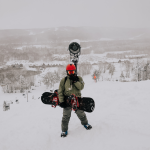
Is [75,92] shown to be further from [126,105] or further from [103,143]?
[126,105]

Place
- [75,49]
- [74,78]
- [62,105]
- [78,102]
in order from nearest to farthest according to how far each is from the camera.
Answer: [74,78]
[62,105]
[78,102]
[75,49]

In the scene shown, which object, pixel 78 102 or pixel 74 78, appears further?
pixel 78 102

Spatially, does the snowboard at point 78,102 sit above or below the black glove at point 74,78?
below

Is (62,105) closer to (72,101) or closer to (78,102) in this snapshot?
(72,101)

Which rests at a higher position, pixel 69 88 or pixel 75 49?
pixel 75 49

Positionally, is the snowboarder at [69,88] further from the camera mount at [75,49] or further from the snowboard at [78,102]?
the camera mount at [75,49]

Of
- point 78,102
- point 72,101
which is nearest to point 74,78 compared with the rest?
point 72,101

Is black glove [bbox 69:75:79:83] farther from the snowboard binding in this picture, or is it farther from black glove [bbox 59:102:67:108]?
black glove [bbox 59:102:67:108]

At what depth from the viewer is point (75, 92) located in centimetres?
366

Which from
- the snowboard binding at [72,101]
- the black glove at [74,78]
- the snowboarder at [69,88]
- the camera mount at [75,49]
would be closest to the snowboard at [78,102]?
the snowboard binding at [72,101]

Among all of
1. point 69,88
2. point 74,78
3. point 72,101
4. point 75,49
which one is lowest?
point 72,101

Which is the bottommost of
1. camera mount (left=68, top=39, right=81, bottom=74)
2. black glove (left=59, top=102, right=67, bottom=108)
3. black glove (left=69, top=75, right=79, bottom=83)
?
black glove (left=59, top=102, right=67, bottom=108)

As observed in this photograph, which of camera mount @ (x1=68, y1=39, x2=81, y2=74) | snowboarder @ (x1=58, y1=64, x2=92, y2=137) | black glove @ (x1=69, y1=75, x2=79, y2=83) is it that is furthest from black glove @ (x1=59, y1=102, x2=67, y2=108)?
camera mount @ (x1=68, y1=39, x2=81, y2=74)

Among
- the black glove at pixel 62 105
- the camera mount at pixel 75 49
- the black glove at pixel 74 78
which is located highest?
the camera mount at pixel 75 49
